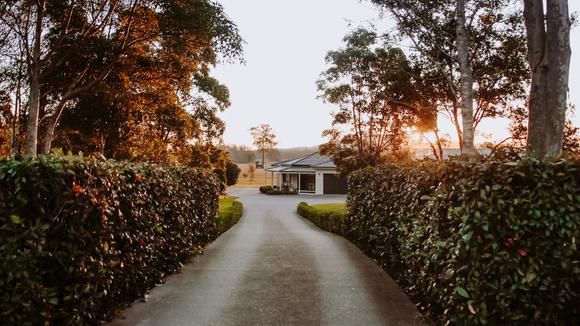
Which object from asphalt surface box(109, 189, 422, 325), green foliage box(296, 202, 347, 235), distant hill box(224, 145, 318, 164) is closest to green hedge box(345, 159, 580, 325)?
asphalt surface box(109, 189, 422, 325)

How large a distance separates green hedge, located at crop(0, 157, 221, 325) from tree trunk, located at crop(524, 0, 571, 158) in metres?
6.34

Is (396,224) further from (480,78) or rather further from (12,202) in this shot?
(480,78)

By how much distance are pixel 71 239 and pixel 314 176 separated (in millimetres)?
49449

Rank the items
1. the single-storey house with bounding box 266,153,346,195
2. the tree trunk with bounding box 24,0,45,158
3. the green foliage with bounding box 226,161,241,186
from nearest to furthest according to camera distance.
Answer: the tree trunk with bounding box 24,0,45,158, the single-storey house with bounding box 266,153,346,195, the green foliage with bounding box 226,161,241,186

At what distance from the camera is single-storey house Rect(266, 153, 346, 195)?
166 ft

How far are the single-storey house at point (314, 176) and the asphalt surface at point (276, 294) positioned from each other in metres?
39.7

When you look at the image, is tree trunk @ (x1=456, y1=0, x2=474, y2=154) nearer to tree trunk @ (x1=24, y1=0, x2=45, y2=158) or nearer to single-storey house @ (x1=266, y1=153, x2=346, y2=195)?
tree trunk @ (x1=24, y1=0, x2=45, y2=158)

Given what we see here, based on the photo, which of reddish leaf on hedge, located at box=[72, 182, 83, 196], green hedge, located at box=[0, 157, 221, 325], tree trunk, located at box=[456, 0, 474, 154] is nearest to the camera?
green hedge, located at box=[0, 157, 221, 325]

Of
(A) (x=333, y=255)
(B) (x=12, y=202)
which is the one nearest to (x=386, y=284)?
(A) (x=333, y=255)

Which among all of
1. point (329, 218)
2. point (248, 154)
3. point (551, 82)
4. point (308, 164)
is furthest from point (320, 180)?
point (248, 154)

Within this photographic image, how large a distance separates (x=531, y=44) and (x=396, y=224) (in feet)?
13.1

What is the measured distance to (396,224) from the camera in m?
6.69

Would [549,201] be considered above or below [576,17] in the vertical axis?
below

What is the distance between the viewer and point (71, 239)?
13.6ft
